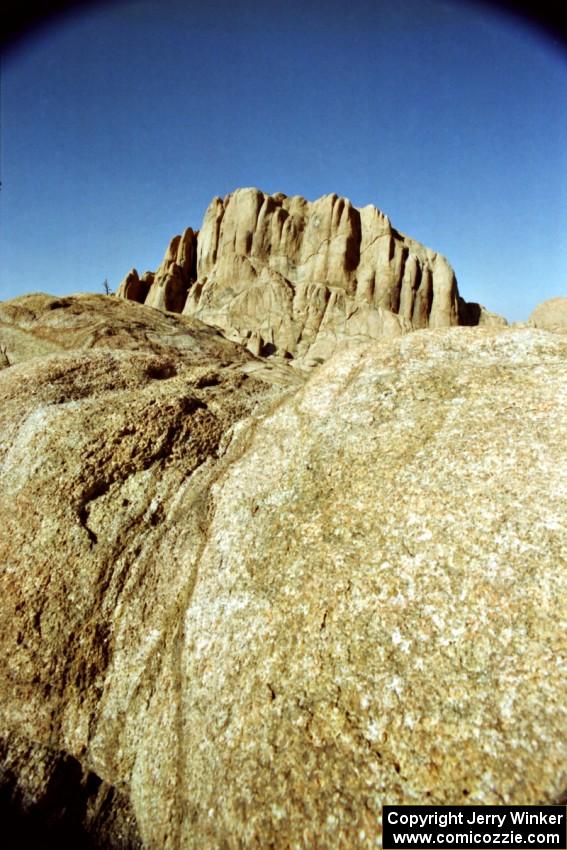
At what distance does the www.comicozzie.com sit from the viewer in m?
5.88

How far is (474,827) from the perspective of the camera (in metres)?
6.16

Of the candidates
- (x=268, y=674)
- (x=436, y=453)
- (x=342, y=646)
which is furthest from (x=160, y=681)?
(x=436, y=453)

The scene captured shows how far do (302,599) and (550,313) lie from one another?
3646 inches

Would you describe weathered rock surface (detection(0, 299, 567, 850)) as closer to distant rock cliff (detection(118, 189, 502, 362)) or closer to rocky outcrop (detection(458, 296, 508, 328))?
distant rock cliff (detection(118, 189, 502, 362))

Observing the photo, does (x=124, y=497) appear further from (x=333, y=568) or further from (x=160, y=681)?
(x=333, y=568)

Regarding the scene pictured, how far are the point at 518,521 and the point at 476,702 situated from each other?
3535 millimetres

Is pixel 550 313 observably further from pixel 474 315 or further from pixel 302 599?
pixel 302 599

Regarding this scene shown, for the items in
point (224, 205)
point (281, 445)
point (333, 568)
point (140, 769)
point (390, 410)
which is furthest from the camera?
point (224, 205)

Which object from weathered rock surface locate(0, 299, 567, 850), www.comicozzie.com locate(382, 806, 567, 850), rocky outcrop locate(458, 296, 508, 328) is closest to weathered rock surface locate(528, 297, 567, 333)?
rocky outcrop locate(458, 296, 508, 328)

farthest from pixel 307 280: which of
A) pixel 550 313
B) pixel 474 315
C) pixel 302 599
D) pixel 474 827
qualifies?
pixel 474 827

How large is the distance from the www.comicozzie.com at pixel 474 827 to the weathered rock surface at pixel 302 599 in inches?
8.0

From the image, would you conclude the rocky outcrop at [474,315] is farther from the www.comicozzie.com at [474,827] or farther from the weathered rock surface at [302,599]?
the www.comicozzie.com at [474,827]

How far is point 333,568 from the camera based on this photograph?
946cm

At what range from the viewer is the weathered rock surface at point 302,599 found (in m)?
6.91
